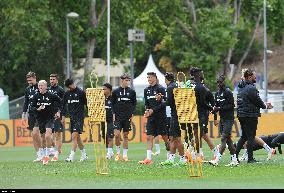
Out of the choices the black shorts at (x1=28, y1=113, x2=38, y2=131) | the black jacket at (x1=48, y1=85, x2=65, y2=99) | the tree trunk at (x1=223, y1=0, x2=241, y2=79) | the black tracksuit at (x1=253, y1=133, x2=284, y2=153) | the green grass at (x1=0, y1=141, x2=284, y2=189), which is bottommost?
the green grass at (x1=0, y1=141, x2=284, y2=189)

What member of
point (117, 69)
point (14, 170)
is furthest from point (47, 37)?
point (14, 170)

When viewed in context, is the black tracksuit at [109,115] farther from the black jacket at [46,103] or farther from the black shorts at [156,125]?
the black shorts at [156,125]

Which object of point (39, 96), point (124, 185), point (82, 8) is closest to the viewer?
point (124, 185)

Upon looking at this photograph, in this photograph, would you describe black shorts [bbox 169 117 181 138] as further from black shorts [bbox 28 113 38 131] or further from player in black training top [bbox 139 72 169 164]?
black shorts [bbox 28 113 38 131]

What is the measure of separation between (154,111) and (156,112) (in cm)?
14

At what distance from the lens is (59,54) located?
7144cm

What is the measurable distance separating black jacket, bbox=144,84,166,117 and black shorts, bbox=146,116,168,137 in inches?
5.7

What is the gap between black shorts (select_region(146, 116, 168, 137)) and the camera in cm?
2847

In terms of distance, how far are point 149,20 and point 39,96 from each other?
40.5 metres

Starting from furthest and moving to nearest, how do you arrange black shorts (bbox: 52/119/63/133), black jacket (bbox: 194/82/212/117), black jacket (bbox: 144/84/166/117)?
black shorts (bbox: 52/119/63/133), black jacket (bbox: 144/84/166/117), black jacket (bbox: 194/82/212/117)

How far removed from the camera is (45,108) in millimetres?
29062

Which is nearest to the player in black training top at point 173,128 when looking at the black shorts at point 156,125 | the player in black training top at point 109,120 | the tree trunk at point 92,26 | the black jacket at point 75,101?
the black shorts at point 156,125

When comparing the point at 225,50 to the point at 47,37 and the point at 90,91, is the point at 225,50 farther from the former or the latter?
the point at 90,91

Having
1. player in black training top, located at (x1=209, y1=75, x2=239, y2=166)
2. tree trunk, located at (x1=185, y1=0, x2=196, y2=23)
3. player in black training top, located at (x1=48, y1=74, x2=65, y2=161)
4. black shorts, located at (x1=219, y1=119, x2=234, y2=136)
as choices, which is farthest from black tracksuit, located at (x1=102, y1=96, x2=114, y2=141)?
tree trunk, located at (x1=185, y1=0, x2=196, y2=23)
